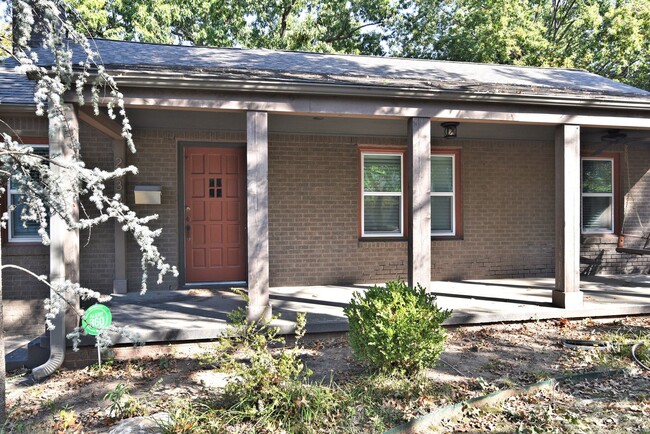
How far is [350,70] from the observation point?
23.0 feet

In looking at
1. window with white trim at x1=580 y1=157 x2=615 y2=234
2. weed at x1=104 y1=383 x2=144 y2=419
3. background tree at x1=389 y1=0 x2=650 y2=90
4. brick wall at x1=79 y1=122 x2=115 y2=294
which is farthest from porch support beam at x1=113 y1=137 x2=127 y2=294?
background tree at x1=389 y1=0 x2=650 y2=90

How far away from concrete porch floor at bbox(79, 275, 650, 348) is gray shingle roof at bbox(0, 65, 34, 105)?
3042mm

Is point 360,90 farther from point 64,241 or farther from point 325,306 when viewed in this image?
point 64,241

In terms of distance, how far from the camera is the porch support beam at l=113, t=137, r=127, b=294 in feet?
23.8

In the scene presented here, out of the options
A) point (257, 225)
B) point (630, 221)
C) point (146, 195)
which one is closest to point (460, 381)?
point (257, 225)

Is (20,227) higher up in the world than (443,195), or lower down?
lower down

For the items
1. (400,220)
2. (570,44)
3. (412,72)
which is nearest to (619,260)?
(400,220)

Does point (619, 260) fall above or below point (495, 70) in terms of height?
below

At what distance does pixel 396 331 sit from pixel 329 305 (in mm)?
2459

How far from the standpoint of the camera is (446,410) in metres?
3.65

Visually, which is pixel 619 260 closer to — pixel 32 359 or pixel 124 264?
pixel 124 264

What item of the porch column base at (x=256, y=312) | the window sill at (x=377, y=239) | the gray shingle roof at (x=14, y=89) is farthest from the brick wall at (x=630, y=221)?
the gray shingle roof at (x=14, y=89)

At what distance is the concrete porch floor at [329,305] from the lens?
215 inches

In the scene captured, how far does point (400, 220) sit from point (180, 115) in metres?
4.12
